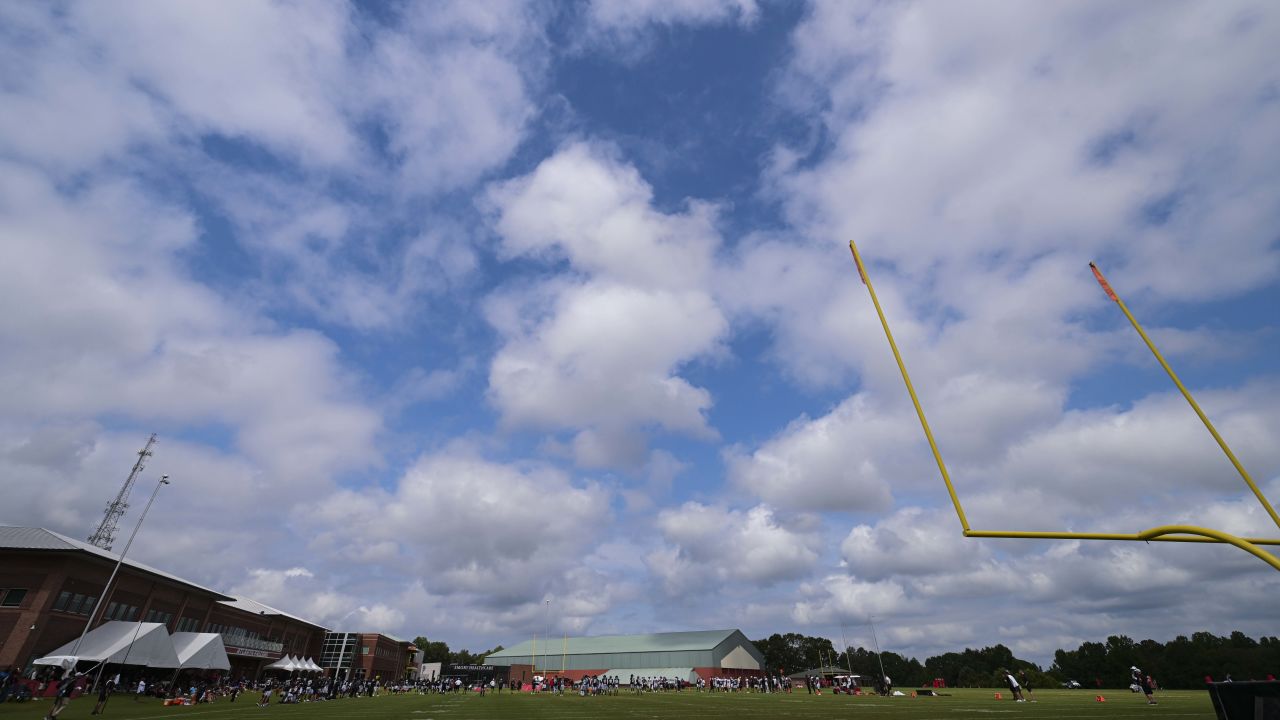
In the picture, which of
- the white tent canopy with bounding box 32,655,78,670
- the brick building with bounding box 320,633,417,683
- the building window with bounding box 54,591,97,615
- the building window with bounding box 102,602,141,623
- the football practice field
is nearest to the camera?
the football practice field

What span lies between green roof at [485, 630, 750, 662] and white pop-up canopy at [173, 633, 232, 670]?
62253mm

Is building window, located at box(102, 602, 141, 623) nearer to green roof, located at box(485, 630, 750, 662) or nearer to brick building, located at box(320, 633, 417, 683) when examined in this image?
brick building, located at box(320, 633, 417, 683)

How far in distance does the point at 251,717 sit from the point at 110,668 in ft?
91.3

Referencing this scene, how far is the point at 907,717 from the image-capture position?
20.6 m

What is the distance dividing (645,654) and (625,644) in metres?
6.54

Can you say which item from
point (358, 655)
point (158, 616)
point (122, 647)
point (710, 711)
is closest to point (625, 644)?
point (358, 655)

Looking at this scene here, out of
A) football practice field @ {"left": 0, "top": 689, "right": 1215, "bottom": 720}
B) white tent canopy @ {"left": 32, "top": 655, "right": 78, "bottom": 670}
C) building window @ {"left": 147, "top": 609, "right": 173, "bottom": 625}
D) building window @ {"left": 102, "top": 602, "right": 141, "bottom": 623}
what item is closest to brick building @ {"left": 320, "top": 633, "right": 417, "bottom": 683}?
building window @ {"left": 147, "top": 609, "right": 173, "bottom": 625}

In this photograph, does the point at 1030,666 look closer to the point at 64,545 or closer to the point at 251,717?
the point at 251,717

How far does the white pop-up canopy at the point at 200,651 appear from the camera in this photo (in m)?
42.9

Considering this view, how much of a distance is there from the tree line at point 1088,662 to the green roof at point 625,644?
21.6 m

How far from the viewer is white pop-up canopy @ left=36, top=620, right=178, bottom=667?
38.8 m

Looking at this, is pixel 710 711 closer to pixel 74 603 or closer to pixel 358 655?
pixel 74 603

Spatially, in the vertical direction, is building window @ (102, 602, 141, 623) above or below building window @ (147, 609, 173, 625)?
below

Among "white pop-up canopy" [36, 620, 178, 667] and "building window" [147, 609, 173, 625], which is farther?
"building window" [147, 609, 173, 625]
